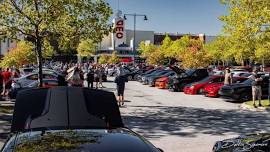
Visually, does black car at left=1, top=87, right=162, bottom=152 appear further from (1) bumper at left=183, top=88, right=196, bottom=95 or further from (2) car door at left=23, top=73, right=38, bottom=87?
(1) bumper at left=183, top=88, right=196, bottom=95

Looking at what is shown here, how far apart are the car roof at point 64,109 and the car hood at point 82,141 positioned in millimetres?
1463

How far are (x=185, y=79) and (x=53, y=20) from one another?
15.8m

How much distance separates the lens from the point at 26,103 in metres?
6.67

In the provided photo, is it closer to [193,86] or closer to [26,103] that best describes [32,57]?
[193,86]

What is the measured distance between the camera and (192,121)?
637 inches

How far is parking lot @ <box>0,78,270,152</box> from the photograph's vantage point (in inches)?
475

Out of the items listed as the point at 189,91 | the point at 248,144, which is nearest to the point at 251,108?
the point at 189,91

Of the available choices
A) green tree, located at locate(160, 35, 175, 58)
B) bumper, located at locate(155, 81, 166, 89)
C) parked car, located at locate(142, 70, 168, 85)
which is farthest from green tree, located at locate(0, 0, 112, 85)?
green tree, located at locate(160, 35, 175, 58)

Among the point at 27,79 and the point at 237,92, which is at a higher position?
the point at 27,79

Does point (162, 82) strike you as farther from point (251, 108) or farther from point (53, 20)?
point (53, 20)

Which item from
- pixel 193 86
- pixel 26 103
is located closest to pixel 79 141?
pixel 26 103

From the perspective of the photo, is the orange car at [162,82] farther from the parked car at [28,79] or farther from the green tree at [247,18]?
the parked car at [28,79]

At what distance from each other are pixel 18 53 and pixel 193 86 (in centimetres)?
3168

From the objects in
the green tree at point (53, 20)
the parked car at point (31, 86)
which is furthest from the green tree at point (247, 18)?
the parked car at point (31, 86)
